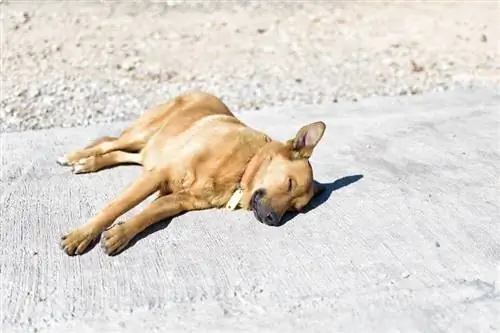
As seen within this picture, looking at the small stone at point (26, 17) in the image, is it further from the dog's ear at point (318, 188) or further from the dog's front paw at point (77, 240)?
the dog's front paw at point (77, 240)

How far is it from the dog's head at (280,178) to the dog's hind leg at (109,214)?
680 millimetres

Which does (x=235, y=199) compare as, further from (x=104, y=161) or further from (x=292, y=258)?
(x=104, y=161)

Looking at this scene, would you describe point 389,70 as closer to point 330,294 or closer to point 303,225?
point 303,225

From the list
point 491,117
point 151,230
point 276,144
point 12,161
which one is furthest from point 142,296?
point 491,117

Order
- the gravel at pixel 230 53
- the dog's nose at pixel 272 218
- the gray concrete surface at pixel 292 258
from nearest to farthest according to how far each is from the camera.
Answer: the gray concrete surface at pixel 292 258, the dog's nose at pixel 272 218, the gravel at pixel 230 53

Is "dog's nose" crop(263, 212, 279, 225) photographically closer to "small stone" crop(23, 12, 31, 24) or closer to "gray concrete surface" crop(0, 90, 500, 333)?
"gray concrete surface" crop(0, 90, 500, 333)

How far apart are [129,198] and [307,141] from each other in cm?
135

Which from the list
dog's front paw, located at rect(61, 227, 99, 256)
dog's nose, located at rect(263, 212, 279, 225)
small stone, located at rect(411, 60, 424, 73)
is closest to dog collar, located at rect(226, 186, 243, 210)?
dog's nose, located at rect(263, 212, 279, 225)

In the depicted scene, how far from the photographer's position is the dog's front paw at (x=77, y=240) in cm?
462

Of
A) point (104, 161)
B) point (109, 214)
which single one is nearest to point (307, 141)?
point (109, 214)

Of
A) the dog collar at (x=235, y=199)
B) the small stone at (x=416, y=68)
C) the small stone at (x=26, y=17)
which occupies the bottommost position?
the small stone at (x=416, y=68)

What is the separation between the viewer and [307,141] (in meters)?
5.34

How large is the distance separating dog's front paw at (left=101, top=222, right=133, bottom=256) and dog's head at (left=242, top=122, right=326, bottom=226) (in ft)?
3.14

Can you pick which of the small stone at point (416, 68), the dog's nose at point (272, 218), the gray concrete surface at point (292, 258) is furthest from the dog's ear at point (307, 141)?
the small stone at point (416, 68)
